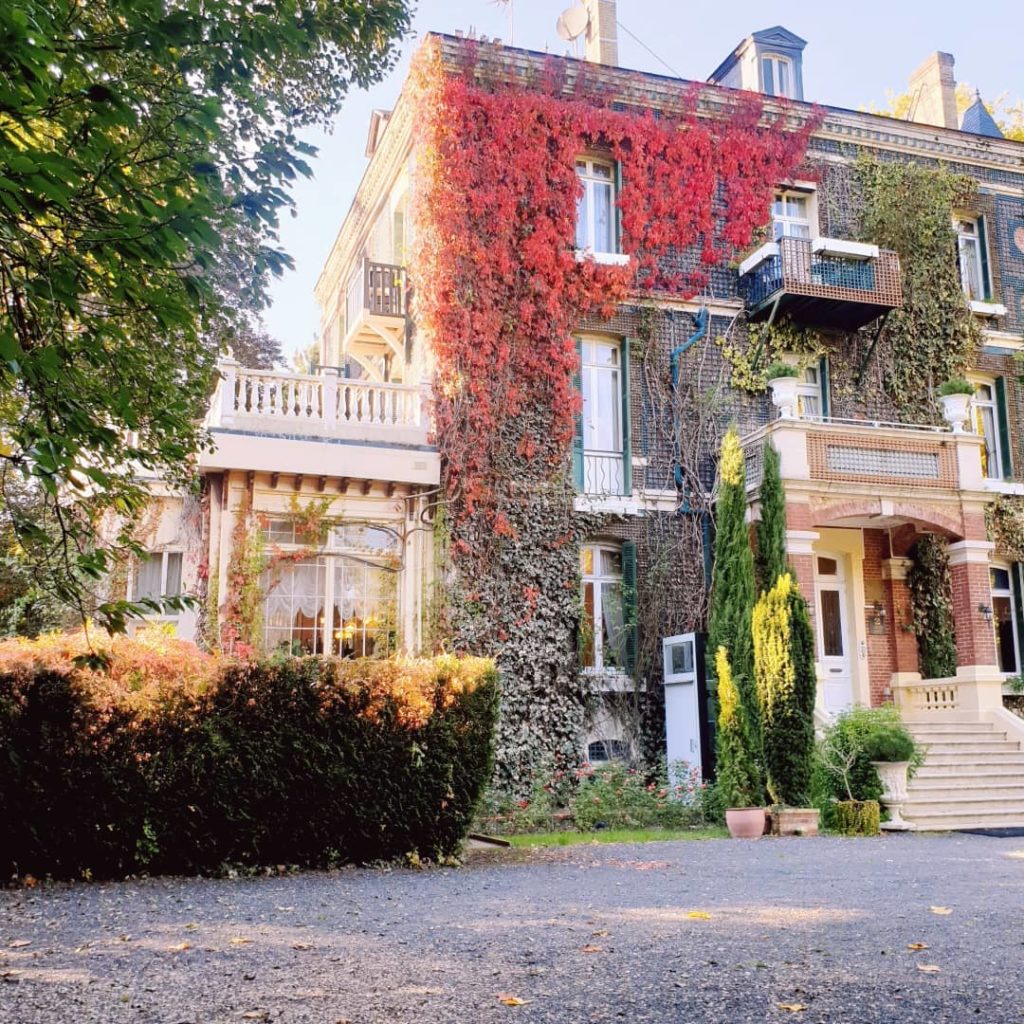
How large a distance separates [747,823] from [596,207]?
9.95 meters

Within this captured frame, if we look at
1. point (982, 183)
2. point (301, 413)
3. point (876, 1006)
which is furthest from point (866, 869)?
point (982, 183)

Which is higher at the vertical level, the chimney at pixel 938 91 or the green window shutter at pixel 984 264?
the chimney at pixel 938 91

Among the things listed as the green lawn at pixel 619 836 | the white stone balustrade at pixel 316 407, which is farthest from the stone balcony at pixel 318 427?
the green lawn at pixel 619 836

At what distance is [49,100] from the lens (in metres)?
5.10

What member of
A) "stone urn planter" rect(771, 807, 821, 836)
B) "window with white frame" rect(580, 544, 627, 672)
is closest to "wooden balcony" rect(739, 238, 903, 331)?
"window with white frame" rect(580, 544, 627, 672)

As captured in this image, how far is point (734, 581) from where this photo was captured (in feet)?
47.8

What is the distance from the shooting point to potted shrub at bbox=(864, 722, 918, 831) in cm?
1338

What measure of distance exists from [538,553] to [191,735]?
7.83 m

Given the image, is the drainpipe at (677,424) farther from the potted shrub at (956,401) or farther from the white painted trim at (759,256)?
the potted shrub at (956,401)

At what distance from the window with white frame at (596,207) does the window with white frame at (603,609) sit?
486cm

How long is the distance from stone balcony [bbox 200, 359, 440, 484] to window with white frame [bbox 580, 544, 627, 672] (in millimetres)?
2813

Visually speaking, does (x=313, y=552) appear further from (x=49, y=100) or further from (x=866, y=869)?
(x=49, y=100)

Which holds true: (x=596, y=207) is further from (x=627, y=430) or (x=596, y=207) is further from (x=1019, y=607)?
(x=1019, y=607)

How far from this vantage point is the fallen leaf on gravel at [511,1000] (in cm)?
454
